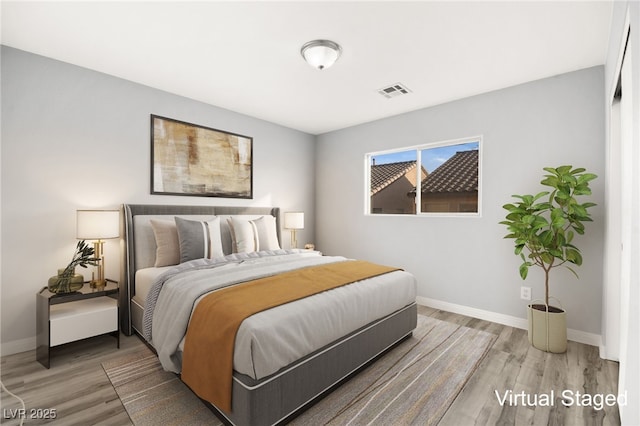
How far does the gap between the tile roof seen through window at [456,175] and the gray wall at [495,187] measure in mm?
Result: 202

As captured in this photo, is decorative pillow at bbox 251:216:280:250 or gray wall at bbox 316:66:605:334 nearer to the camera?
gray wall at bbox 316:66:605:334

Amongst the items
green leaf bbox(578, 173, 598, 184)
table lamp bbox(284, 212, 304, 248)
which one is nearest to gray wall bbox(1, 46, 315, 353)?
table lamp bbox(284, 212, 304, 248)

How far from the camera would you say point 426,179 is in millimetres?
4094

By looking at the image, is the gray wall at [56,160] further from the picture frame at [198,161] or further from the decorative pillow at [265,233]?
the decorative pillow at [265,233]

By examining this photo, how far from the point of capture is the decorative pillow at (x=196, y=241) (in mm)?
2982

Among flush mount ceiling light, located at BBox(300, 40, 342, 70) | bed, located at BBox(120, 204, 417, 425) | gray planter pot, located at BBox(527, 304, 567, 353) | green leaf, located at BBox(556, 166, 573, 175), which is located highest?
flush mount ceiling light, located at BBox(300, 40, 342, 70)

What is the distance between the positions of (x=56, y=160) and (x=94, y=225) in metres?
0.76

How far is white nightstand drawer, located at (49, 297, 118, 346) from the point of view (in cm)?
236

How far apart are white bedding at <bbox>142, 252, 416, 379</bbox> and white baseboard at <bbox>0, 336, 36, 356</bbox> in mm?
1306

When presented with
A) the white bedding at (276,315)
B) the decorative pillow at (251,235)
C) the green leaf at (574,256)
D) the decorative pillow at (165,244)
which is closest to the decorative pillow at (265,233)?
the decorative pillow at (251,235)

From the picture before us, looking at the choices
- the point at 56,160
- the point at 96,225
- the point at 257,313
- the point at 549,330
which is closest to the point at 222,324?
the point at 257,313

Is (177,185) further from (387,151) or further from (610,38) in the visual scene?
(610,38)

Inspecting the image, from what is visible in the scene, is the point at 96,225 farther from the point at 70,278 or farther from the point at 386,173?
the point at 386,173

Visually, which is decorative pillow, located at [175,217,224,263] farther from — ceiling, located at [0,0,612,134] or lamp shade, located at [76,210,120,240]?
ceiling, located at [0,0,612,134]
